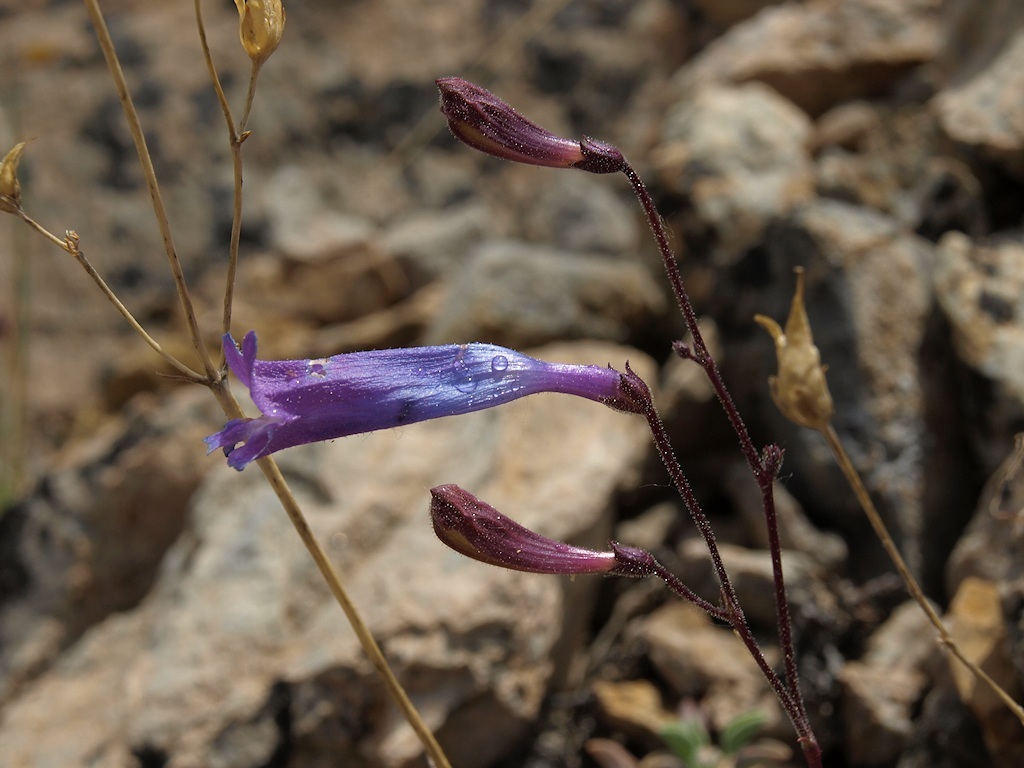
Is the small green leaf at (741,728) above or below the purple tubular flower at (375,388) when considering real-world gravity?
below

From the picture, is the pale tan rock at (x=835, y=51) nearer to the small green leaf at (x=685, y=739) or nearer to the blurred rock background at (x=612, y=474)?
the blurred rock background at (x=612, y=474)

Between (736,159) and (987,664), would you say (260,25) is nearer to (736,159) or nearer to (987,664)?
(987,664)

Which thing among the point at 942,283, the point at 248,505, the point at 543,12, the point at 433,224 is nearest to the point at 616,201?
the point at 433,224

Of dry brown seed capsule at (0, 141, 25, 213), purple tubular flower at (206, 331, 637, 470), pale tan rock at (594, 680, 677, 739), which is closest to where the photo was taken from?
purple tubular flower at (206, 331, 637, 470)

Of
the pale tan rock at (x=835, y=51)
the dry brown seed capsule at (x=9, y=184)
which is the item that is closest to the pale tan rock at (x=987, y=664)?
the dry brown seed capsule at (x=9, y=184)

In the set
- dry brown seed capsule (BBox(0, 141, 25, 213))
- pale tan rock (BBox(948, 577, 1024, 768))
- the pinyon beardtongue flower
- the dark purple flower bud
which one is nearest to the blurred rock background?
pale tan rock (BBox(948, 577, 1024, 768))

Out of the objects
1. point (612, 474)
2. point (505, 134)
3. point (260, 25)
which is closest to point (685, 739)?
point (612, 474)

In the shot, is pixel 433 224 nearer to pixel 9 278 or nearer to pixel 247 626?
pixel 9 278

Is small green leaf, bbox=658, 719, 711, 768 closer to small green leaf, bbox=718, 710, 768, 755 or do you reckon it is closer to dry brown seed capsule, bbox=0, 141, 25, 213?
small green leaf, bbox=718, 710, 768, 755
